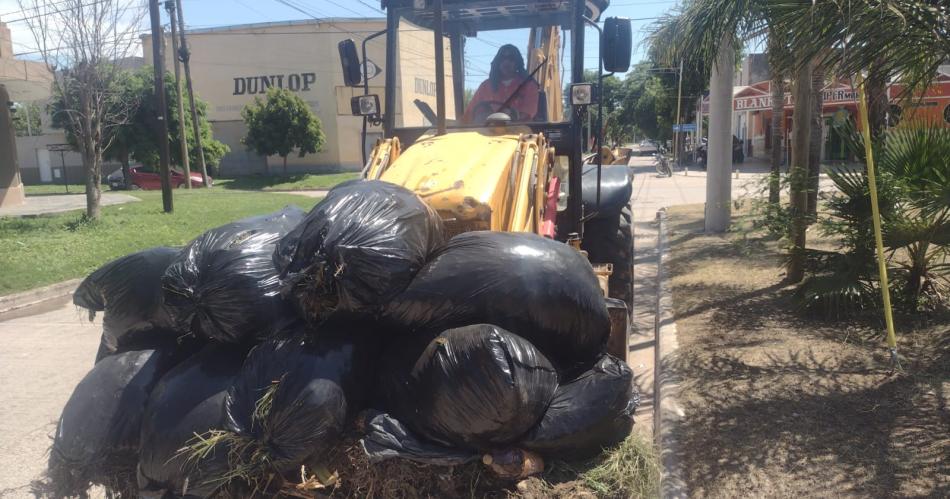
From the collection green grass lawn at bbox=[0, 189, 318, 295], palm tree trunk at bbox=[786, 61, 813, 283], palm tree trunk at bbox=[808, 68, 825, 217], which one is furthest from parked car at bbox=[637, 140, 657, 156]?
palm tree trunk at bbox=[786, 61, 813, 283]

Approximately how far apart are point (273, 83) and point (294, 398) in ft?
137

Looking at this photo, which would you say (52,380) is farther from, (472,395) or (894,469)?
(894,469)

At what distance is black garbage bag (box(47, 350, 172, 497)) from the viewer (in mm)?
3006

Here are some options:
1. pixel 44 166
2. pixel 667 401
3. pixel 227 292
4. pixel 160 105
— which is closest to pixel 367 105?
pixel 227 292

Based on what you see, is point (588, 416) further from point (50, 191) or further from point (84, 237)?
point (50, 191)

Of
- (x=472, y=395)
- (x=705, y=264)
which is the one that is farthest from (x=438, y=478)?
(x=705, y=264)

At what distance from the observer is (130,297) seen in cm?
344

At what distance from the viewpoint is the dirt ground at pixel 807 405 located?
3.47 metres

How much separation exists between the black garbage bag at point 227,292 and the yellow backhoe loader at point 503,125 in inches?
38.7

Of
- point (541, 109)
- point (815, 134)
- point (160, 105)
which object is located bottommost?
point (815, 134)

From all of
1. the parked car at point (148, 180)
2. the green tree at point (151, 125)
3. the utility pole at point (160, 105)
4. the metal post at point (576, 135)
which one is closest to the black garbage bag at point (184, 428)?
the metal post at point (576, 135)

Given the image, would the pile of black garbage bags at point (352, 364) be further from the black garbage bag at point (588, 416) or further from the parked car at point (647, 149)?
the parked car at point (647, 149)

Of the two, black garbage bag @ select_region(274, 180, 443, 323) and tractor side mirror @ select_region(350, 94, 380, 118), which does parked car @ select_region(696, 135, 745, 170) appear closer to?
tractor side mirror @ select_region(350, 94, 380, 118)

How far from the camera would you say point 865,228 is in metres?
5.44
